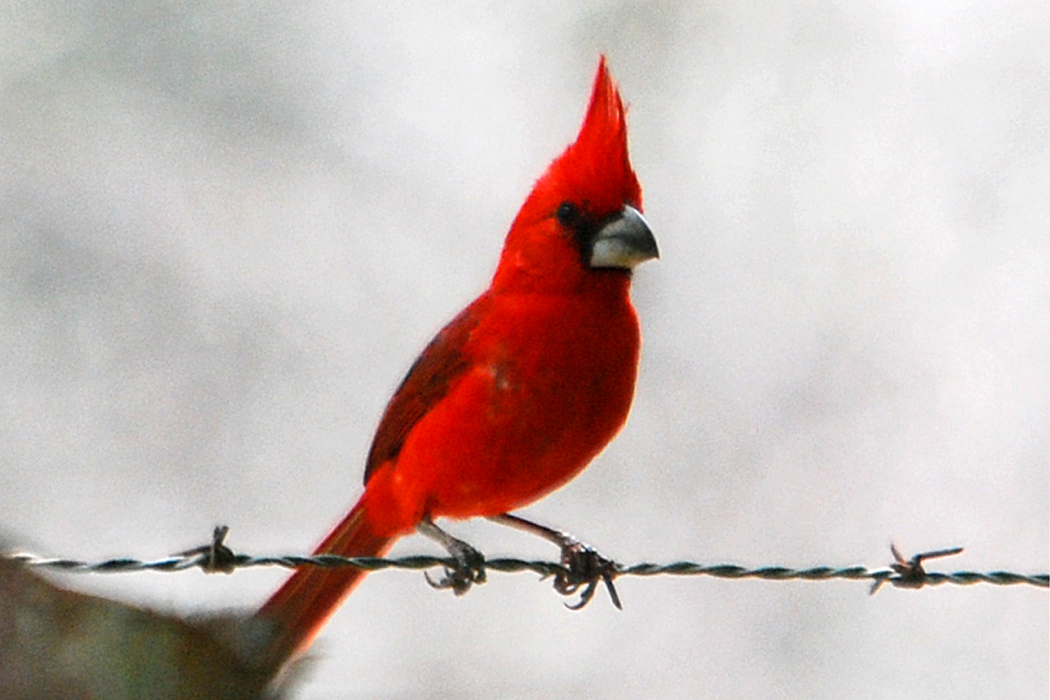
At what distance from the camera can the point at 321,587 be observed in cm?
371

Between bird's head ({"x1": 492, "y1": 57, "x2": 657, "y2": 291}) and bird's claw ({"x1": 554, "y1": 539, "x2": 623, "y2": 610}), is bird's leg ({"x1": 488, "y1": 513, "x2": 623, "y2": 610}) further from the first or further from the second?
bird's head ({"x1": 492, "y1": 57, "x2": 657, "y2": 291})

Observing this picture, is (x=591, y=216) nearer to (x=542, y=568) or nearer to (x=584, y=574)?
(x=584, y=574)

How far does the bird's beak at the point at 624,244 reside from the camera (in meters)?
3.74

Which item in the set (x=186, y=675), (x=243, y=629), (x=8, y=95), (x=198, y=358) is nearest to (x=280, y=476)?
(x=198, y=358)

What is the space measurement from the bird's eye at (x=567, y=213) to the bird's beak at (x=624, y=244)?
0.33 ft

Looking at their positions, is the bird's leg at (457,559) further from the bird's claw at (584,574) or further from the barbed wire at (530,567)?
the barbed wire at (530,567)

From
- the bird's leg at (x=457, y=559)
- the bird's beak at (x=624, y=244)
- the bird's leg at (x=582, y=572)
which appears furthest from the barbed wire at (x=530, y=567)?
the bird's beak at (x=624, y=244)

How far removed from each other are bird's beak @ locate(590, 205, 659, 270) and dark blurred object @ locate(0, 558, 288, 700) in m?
1.49

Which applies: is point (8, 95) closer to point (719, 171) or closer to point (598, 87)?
point (719, 171)

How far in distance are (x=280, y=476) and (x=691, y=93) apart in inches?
103

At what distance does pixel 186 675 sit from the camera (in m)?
2.50

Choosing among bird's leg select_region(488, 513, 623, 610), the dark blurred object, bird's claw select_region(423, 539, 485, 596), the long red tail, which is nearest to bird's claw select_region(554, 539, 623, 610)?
bird's leg select_region(488, 513, 623, 610)

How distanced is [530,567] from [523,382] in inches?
25.2

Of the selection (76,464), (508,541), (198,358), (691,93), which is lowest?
(508,541)
